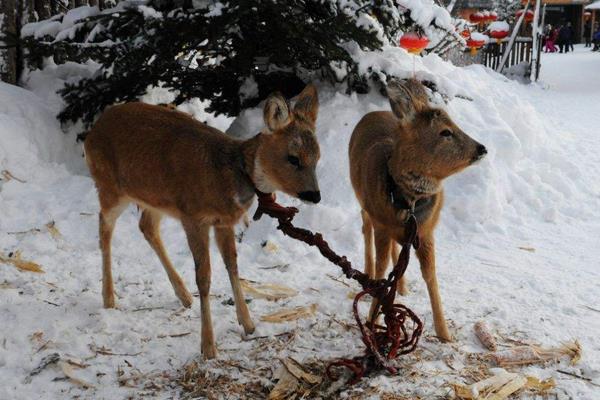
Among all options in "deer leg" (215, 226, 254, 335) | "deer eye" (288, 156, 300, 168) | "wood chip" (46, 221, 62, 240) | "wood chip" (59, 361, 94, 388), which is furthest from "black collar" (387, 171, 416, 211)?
"wood chip" (46, 221, 62, 240)

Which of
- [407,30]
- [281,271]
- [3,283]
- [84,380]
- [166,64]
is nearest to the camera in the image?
[84,380]

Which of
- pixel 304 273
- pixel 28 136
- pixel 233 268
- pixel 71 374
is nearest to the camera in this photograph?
pixel 71 374

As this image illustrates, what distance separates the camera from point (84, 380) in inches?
147

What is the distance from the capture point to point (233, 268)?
4.51 meters

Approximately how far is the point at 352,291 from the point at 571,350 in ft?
5.64

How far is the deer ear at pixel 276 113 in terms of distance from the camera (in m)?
3.86

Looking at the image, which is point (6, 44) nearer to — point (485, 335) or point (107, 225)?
point (107, 225)

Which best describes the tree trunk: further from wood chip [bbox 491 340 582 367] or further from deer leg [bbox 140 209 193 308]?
wood chip [bbox 491 340 582 367]

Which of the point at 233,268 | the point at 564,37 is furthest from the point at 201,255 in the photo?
the point at 564,37

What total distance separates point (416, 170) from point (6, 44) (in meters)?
5.03

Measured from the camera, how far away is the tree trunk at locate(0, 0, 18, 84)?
7078 mm

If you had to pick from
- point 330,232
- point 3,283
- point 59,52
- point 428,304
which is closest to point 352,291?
point 428,304

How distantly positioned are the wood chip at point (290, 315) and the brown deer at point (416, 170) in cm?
64

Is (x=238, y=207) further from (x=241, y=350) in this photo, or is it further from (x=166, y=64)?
(x=166, y=64)
